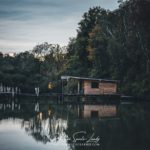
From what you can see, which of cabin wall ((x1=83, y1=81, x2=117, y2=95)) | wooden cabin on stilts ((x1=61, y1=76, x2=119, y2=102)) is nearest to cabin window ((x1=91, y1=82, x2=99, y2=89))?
wooden cabin on stilts ((x1=61, y1=76, x2=119, y2=102))

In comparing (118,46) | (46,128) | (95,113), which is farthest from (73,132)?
(118,46)

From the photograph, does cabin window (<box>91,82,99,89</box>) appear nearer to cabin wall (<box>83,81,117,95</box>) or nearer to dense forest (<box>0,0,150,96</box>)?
cabin wall (<box>83,81,117,95</box>)

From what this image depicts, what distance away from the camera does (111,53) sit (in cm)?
5147

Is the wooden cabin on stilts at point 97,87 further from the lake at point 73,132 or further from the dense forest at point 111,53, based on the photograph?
the lake at point 73,132

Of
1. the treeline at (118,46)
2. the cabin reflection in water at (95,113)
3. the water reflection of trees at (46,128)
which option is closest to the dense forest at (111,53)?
the treeline at (118,46)

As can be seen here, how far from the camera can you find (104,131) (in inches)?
841

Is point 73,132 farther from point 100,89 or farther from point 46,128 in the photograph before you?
point 100,89

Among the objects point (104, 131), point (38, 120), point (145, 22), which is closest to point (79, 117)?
point (38, 120)

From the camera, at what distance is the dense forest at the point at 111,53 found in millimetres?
46906

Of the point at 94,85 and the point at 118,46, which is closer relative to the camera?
the point at 94,85

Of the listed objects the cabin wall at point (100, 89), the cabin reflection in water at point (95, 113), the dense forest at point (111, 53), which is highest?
the dense forest at point (111, 53)

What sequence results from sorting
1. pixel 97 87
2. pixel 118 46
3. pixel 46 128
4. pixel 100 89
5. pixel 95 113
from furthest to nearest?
pixel 118 46
pixel 97 87
pixel 100 89
pixel 95 113
pixel 46 128

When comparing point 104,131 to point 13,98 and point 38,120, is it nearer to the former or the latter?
point 38,120

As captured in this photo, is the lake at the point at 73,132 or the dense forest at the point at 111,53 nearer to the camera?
the lake at the point at 73,132
